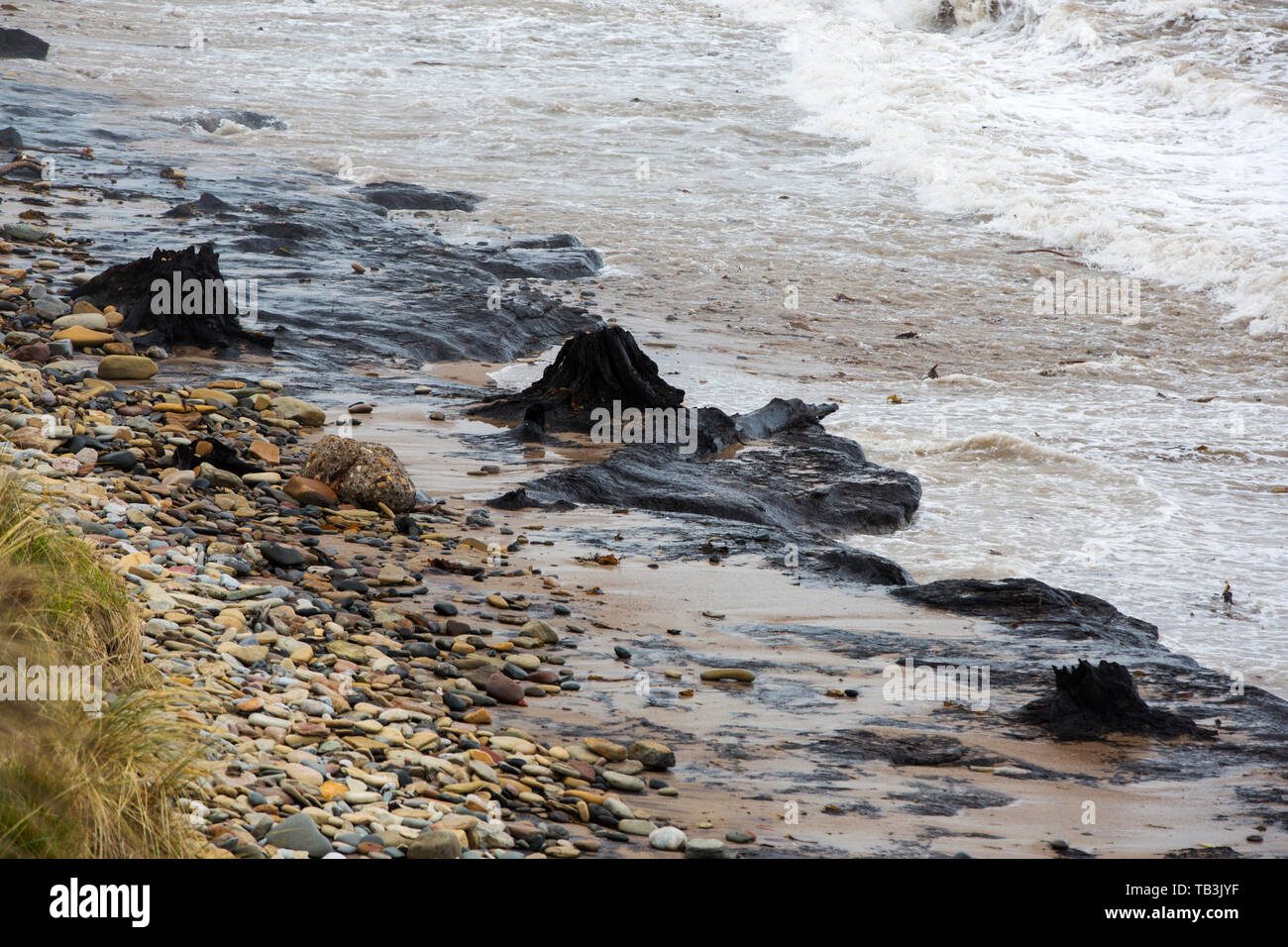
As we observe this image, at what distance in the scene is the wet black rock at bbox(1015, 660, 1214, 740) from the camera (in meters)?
4.74

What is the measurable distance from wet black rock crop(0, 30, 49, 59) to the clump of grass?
19.0 m

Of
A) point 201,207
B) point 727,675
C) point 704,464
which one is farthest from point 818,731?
point 201,207

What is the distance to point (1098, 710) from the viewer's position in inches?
188

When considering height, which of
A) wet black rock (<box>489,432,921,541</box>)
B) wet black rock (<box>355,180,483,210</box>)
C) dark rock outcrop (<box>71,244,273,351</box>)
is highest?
wet black rock (<box>355,180,483,210</box>)

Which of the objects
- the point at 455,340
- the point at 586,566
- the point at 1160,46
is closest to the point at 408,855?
the point at 586,566

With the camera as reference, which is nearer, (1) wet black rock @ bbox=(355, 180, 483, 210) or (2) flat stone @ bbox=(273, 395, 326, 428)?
(2) flat stone @ bbox=(273, 395, 326, 428)

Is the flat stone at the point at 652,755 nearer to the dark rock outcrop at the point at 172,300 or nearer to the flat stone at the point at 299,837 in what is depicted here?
the flat stone at the point at 299,837

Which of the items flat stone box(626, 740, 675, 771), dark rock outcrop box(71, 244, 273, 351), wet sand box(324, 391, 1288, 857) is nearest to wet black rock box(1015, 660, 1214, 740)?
wet sand box(324, 391, 1288, 857)

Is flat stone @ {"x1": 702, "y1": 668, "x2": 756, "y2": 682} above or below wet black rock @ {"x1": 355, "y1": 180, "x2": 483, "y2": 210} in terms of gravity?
below

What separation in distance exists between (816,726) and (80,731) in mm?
2793
